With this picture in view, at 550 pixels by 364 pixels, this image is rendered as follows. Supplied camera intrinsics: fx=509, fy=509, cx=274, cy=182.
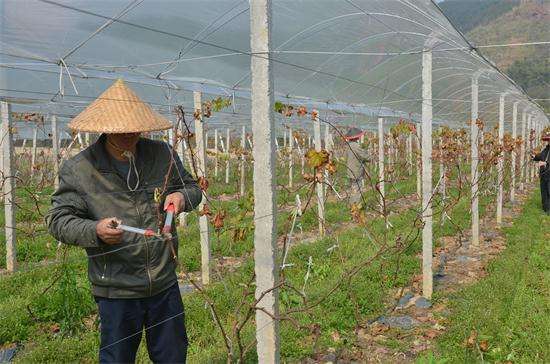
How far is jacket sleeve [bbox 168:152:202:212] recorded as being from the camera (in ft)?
8.22

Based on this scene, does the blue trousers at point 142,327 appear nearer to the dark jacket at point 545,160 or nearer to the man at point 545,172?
the man at point 545,172

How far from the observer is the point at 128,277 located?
2373mm

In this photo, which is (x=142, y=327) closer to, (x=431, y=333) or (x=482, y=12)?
(x=431, y=333)

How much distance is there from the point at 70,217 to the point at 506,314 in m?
3.60

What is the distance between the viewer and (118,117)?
7.80ft

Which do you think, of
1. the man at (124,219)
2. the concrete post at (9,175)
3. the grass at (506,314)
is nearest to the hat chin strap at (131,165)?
the man at (124,219)

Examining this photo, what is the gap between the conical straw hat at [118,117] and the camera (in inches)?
91.3

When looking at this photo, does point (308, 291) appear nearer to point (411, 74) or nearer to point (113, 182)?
point (113, 182)


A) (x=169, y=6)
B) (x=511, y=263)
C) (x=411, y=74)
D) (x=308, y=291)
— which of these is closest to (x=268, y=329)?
(x=308, y=291)

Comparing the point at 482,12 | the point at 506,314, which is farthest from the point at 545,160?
the point at 482,12

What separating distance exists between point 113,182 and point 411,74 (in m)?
7.05

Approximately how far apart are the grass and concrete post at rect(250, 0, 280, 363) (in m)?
1.05

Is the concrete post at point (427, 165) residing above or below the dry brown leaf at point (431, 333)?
above

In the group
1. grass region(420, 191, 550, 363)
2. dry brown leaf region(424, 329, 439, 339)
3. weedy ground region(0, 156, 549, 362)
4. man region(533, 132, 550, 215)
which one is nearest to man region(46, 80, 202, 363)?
weedy ground region(0, 156, 549, 362)
